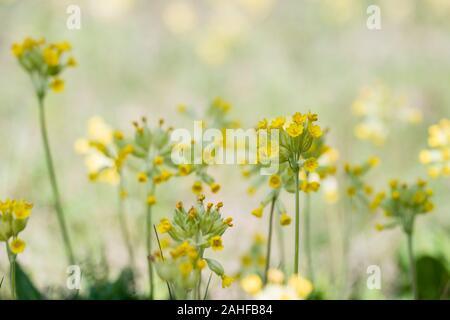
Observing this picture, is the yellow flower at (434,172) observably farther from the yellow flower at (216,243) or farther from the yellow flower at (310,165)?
the yellow flower at (216,243)

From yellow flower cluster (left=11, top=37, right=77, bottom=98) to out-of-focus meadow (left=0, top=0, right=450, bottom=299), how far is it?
82cm

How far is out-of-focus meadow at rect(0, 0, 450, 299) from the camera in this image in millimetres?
4070

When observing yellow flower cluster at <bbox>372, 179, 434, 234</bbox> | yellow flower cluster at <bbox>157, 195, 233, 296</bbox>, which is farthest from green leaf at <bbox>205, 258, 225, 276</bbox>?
yellow flower cluster at <bbox>372, 179, 434, 234</bbox>

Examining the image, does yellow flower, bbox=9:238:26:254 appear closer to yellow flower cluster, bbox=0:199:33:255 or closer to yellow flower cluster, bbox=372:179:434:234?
yellow flower cluster, bbox=0:199:33:255

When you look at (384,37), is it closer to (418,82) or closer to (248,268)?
(418,82)

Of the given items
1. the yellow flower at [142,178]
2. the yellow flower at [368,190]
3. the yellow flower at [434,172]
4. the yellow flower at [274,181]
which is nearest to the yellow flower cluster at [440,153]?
the yellow flower at [434,172]

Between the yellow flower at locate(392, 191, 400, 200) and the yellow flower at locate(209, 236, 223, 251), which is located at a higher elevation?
the yellow flower at locate(392, 191, 400, 200)

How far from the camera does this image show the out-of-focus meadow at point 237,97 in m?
4.07

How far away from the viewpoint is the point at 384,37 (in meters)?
6.94

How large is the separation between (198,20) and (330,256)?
15.7ft

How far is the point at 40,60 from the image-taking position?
2.93 m

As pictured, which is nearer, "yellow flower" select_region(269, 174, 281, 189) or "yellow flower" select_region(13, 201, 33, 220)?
"yellow flower" select_region(13, 201, 33, 220)

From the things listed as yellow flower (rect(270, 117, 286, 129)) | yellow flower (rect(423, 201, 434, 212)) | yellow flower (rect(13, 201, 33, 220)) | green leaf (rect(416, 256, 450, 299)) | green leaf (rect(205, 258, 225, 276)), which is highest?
yellow flower (rect(270, 117, 286, 129))

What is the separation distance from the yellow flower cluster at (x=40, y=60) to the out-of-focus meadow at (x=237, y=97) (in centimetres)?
82
